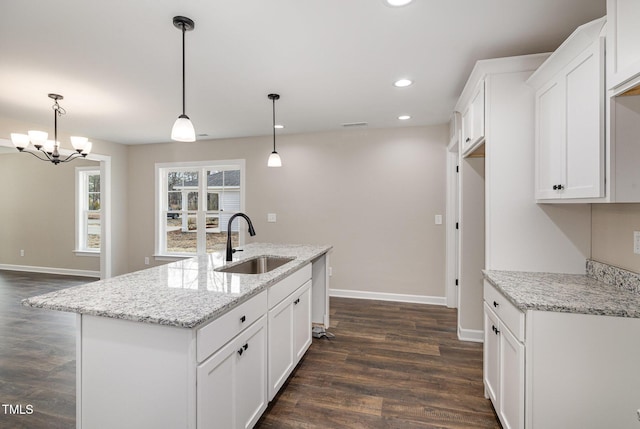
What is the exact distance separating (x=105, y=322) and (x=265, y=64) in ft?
6.80

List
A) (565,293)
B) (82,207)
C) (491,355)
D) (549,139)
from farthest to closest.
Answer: (82,207) → (491,355) → (549,139) → (565,293)

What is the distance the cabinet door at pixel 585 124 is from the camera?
1491mm

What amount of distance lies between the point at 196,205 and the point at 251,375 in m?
4.28

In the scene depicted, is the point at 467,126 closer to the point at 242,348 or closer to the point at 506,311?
the point at 506,311

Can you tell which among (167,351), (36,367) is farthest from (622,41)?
(36,367)

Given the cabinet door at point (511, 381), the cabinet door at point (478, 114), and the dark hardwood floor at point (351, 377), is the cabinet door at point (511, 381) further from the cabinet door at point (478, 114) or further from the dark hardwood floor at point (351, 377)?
the cabinet door at point (478, 114)

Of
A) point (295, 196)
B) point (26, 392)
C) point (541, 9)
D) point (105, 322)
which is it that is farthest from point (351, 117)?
point (26, 392)

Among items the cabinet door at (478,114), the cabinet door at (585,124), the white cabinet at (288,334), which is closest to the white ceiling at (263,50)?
the cabinet door at (478,114)

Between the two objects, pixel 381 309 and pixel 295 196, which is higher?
pixel 295 196

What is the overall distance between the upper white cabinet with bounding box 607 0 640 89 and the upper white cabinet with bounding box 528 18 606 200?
7 cm

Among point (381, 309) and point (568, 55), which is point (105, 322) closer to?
point (568, 55)

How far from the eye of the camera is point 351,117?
3893 mm

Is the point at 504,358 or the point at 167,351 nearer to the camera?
the point at 167,351

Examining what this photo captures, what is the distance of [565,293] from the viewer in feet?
5.41
